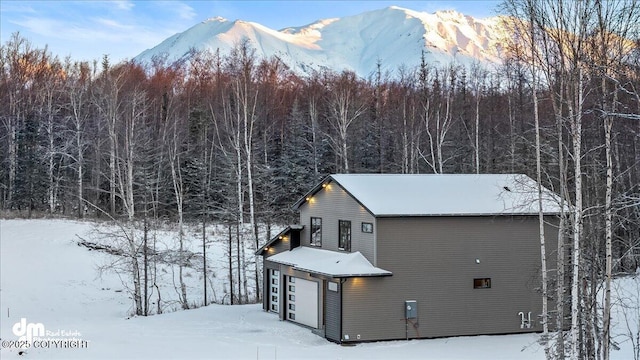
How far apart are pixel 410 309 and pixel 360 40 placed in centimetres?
12099

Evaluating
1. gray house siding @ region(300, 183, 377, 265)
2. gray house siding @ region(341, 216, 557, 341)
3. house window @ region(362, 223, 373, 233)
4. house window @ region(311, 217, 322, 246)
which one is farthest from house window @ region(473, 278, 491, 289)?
house window @ region(311, 217, 322, 246)

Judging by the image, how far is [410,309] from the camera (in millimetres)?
19609

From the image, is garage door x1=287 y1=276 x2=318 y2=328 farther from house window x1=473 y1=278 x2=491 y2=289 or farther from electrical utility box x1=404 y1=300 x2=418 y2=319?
house window x1=473 y1=278 x2=491 y2=289

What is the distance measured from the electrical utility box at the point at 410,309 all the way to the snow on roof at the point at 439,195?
9.49 ft

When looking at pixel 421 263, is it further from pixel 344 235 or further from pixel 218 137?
pixel 218 137

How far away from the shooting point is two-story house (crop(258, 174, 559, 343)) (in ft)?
64.0

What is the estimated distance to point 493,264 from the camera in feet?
67.7

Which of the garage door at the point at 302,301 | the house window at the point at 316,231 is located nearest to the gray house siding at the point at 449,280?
the garage door at the point at 302,301

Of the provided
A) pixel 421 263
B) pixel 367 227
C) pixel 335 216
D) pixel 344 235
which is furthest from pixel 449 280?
pixel 335 216

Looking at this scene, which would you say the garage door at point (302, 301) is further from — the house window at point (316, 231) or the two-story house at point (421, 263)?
the house window at point (316, 231)

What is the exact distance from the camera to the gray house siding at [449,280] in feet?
63.9

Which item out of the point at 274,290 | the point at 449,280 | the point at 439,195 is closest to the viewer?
the point at 449,280

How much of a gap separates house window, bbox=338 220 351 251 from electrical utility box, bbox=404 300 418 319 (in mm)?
2849

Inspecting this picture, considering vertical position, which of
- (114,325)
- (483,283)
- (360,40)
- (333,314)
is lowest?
(114,325)
